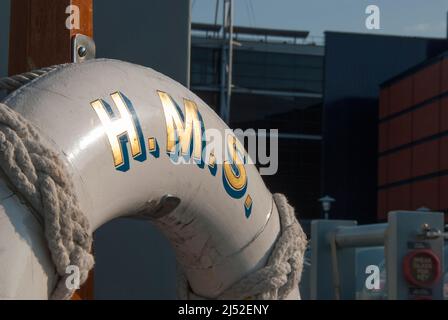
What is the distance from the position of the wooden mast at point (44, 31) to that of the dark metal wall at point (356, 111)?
2457 centimetres

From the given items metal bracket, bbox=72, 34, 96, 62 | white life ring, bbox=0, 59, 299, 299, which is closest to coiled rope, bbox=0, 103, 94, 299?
white life ring, bbox=0, 59, 299, 299

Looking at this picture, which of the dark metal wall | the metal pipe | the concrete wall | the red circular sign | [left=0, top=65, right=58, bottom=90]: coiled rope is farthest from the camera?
the dark metal wall

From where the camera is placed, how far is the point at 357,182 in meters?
28.2

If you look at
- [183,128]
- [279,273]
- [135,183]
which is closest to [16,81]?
[135,183]

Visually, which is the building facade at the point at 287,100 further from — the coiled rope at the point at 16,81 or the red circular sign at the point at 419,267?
the coiled rope at the point at 16,81

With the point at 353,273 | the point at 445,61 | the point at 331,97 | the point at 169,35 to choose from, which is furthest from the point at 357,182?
the point at 169,35

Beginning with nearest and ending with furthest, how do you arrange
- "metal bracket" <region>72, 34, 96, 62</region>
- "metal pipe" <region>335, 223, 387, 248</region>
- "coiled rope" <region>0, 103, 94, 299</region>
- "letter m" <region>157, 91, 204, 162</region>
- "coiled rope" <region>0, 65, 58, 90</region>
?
"coiled rope" <region>0, 103, 94, 299</region> < "coiled rope" <region>0, 65, 58, 90</region> < "letter m" <region>157, 91, 204, 162</region> < "metal bracket" <region>72, 34, 96, 62</region> < "metal pipe" <region>335, 223, 387, 248</region>

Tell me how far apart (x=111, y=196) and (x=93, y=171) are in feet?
0.46

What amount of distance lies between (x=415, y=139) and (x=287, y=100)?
5226 millimetres

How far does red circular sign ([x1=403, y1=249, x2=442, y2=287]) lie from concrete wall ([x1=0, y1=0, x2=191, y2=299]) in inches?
99.8

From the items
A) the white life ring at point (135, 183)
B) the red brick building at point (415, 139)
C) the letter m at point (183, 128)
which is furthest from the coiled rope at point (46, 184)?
the red brick building at point (415, 139)

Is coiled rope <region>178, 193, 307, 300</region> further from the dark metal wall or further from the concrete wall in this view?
the dark metal wall

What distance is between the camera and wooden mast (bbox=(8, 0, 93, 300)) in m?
2.94

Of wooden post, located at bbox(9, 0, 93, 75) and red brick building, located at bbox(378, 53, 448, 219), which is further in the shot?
red brick building, located at bbox(378, 53, 448, 219)
